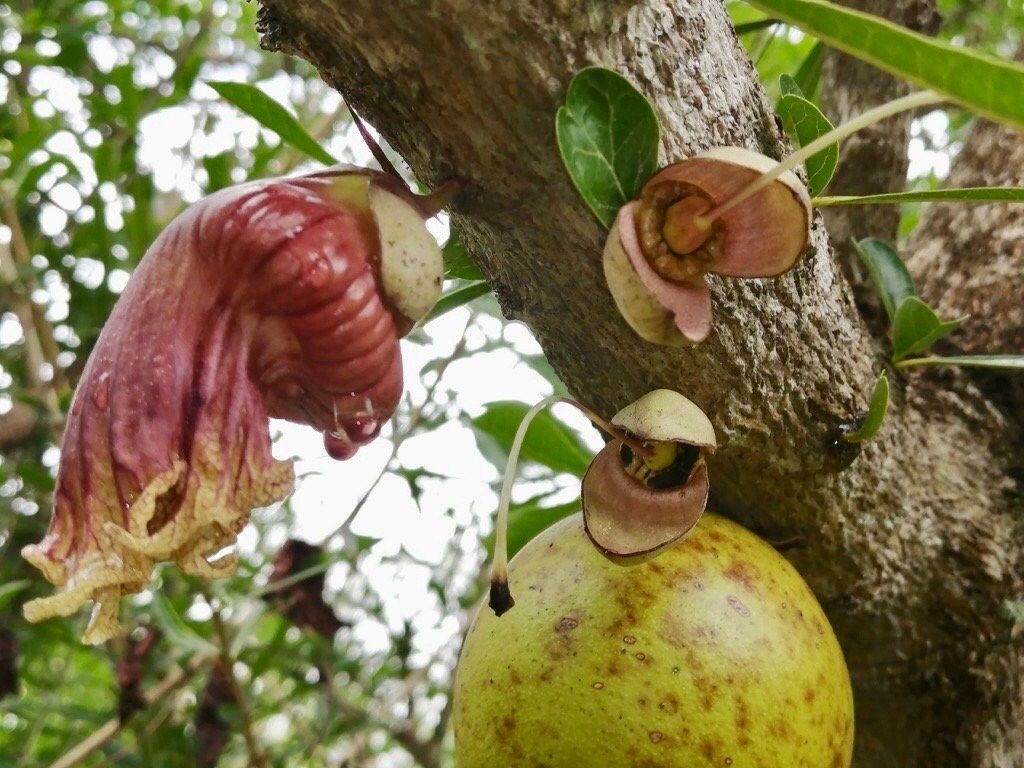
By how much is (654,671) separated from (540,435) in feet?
1.32

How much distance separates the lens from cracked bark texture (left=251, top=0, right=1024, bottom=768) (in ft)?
1.69

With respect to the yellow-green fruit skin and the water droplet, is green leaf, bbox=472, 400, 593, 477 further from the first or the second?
the water droplet

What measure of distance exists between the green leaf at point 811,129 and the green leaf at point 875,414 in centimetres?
15

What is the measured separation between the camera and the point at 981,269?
42.7 inches

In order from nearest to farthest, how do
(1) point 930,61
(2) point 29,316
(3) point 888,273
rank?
(1) point 930,61
(3) point 888,273
(2) point 29,316

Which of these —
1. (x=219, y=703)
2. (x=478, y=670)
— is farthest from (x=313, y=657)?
(x=478, y=670)

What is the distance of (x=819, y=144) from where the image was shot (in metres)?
0.48

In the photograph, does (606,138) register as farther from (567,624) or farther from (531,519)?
(531,519)

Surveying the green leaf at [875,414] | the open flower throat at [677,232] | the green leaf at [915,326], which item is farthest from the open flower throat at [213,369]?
the green leaf at [915,326]

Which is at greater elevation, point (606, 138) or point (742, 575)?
point (606, 138)

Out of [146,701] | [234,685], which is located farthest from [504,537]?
[146,701]

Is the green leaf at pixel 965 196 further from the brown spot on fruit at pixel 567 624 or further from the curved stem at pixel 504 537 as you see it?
the brown spot on fruit at pixel 567 624

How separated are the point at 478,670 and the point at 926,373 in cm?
61

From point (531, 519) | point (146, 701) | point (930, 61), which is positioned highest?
point (930, 61)
